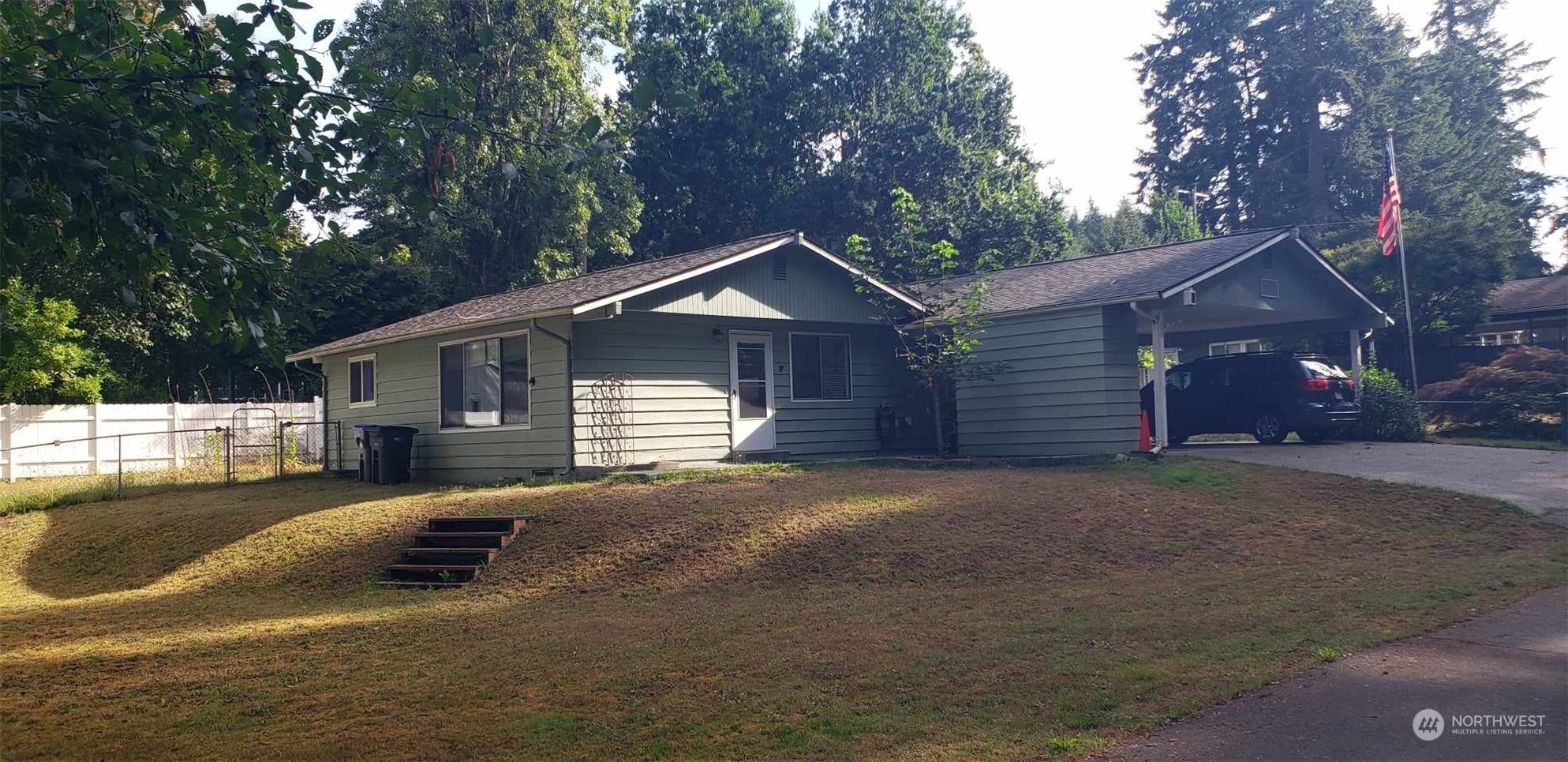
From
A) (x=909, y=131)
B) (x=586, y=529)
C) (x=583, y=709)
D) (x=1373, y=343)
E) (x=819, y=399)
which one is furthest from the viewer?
(x=909, y=131)

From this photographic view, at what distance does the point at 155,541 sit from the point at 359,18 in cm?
1888

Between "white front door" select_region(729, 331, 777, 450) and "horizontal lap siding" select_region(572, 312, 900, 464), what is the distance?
12 centimetres

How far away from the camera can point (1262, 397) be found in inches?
728

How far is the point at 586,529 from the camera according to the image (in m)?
12.3

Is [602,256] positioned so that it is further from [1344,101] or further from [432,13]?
[1344,101]

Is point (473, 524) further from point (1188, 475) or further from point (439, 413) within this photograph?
point (1188, 475)

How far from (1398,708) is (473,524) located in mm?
9968

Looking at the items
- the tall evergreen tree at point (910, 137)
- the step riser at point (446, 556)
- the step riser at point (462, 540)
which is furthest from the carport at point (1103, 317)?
the tall evergreen tree at point (910, 137)

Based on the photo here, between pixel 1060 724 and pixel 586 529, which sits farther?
pixel 586 529

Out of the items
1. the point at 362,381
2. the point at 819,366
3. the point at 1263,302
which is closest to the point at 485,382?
the point at 362,381

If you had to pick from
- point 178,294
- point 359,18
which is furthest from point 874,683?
point 359,18

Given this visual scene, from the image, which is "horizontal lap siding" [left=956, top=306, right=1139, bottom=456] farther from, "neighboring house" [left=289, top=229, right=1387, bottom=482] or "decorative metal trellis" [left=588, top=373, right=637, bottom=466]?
"decorative metal trellis" [left=588, top=373, right=637, bottom=466]

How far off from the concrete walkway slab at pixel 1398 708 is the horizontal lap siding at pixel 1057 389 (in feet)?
31.3

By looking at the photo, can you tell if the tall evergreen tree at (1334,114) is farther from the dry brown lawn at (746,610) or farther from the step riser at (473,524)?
the step riser at (473,524)
